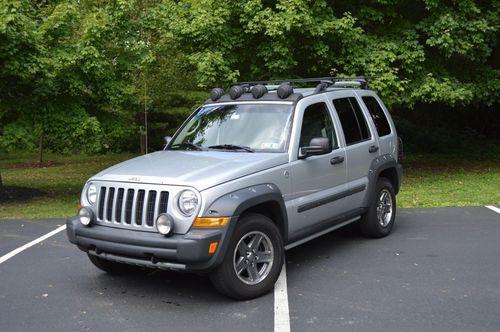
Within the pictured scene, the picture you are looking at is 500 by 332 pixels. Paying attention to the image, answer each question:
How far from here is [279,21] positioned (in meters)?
11.5

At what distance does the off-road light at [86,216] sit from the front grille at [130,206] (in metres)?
0.07

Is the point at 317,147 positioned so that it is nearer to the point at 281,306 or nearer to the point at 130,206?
the point at 281,306

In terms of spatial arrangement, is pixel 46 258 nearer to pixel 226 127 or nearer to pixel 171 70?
pixel 226 127

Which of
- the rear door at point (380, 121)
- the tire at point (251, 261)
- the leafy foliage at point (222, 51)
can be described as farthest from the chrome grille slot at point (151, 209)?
the leafy foliage at point (222, 51)

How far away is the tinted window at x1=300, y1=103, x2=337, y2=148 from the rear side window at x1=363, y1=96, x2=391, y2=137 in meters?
1.11

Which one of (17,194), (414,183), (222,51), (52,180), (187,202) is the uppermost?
(222,51)

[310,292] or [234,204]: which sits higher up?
[234,204]

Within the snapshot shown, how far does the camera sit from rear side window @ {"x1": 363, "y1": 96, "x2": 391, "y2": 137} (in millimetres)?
7432

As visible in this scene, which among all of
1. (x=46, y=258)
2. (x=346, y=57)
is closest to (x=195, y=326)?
(x=46, y=258)

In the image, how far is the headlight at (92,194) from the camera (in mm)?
5320

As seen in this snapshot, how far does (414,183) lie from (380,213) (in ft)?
20.9

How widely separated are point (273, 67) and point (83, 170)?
1079 cm

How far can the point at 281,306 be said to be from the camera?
4895 millimetres

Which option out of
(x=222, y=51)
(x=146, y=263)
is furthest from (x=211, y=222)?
(x=222, y=51)
